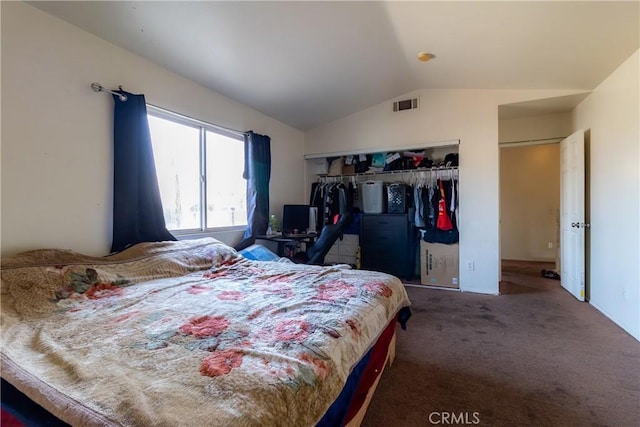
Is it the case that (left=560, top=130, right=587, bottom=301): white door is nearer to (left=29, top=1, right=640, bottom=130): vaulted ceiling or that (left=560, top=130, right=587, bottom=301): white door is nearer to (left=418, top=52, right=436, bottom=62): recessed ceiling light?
(left=29, top=1, right=640, bottom=130): vaulted ceiling

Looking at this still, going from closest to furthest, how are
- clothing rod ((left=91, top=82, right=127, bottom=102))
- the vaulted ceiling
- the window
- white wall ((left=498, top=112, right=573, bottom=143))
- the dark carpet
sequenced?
the dark carpet → the vaulted ceiling → clothing rod ((left=91, top=82, right=127, bottom=102)) → the window → white wall ((left=498, top=112, right=573, bottom=143))

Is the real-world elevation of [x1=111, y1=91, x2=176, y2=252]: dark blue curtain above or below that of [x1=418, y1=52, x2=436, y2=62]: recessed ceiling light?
below

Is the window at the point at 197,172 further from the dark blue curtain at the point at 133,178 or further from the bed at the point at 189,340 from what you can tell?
the bed at the point at 189,340

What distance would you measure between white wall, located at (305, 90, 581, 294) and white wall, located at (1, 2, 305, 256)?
3267 millimetres

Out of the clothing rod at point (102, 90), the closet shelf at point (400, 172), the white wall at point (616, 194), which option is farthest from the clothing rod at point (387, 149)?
the clothing rod at point (102, 90)

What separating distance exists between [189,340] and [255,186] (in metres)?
2.85

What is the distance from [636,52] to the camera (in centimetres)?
245

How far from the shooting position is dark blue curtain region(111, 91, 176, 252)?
7.86ft

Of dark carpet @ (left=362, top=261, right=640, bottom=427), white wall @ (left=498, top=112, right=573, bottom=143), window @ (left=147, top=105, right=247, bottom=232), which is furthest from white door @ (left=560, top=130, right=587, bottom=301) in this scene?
window @ (left=147, top=105, right=247, bottom=232)

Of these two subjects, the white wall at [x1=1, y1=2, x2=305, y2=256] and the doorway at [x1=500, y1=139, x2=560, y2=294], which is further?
the doorway at [x1=500, y1=139, x2=560, y2=294]

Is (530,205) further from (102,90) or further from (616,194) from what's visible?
(102,90)

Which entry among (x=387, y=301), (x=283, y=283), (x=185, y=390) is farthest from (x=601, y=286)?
(x=185, y=390)

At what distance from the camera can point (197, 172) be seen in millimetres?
3240

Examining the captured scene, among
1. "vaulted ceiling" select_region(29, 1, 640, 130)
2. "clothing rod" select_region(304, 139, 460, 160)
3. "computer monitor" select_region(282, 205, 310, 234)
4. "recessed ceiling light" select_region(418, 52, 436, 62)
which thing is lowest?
"computer monitor" select_region(282, 205, 310, 234)
